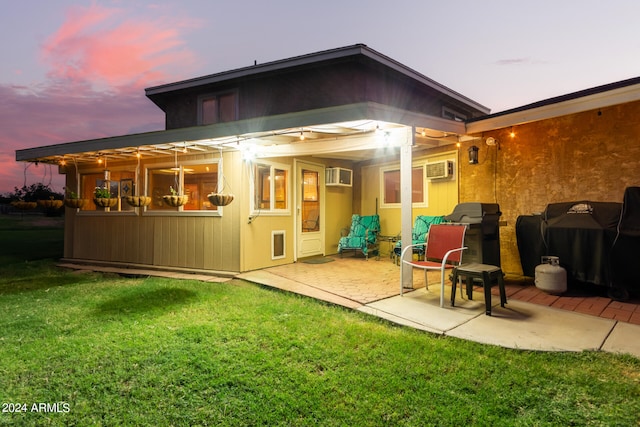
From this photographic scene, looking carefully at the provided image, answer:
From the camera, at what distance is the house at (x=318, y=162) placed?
4.61m

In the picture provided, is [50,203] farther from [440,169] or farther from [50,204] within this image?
A: [440,169]

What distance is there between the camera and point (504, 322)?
133 inches

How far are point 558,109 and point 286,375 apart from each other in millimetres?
4965

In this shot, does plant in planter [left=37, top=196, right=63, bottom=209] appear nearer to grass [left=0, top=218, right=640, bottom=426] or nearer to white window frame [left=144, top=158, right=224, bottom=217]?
white window frame [left=144, top=158, right=224, bottom=217]

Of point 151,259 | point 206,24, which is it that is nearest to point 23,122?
point 206,24

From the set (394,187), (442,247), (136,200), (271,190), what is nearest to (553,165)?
(442,247)

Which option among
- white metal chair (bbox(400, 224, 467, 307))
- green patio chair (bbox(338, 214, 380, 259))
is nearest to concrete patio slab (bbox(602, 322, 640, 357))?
white metal chair (bbox(400, 224, 467, 307))

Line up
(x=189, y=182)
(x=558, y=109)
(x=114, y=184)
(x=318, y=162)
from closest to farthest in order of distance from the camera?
(x=558, y=109), (x=189, y=182), (x=114, y=184), (x=318, y=162)

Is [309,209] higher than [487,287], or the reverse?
[309,209]

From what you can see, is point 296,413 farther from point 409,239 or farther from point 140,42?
point 140,42

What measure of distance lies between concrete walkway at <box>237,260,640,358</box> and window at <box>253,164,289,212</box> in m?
2.43

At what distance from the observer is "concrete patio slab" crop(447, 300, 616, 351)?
283 centimetres

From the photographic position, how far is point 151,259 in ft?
22.9

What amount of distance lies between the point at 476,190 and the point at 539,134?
4.35ft
